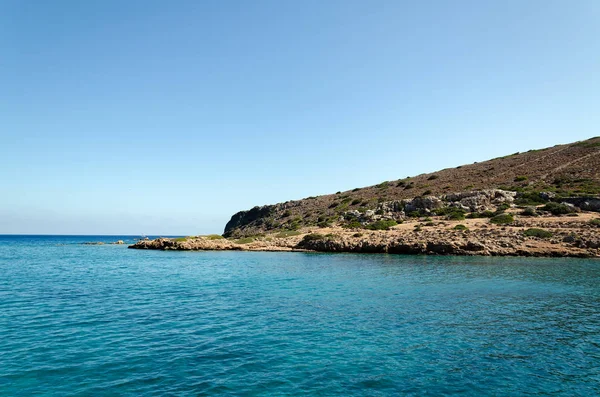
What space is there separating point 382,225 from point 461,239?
17.1m

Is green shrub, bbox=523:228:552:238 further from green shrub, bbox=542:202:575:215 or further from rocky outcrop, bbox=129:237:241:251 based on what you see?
rocky outcrop, bbox=129:237:241:251

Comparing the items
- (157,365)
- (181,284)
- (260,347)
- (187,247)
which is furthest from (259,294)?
(187,247)

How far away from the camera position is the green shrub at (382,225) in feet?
208

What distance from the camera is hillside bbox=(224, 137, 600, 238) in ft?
222

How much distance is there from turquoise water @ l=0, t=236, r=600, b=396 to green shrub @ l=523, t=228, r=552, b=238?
20153 millimetres

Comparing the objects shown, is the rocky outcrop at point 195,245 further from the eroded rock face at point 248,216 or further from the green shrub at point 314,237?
the eroded rock face at point 248,216

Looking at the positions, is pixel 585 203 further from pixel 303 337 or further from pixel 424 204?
pixel 303 337

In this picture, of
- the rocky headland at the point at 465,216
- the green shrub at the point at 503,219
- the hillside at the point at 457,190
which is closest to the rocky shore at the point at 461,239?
the rocky headland at the point at 465,216

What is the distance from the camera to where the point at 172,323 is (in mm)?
16531

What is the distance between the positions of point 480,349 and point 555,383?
2871 mm

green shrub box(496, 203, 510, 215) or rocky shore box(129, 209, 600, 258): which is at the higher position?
green shrub box(496, 203, 510, 215)

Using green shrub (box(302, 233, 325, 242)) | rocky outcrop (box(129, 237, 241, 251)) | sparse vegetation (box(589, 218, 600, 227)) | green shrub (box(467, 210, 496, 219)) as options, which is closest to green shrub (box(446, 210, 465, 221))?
green shrub (box(467, 210, 496, 219))

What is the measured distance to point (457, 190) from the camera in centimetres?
7838

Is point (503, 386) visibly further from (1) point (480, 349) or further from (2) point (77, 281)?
(2) point (77, 281)
